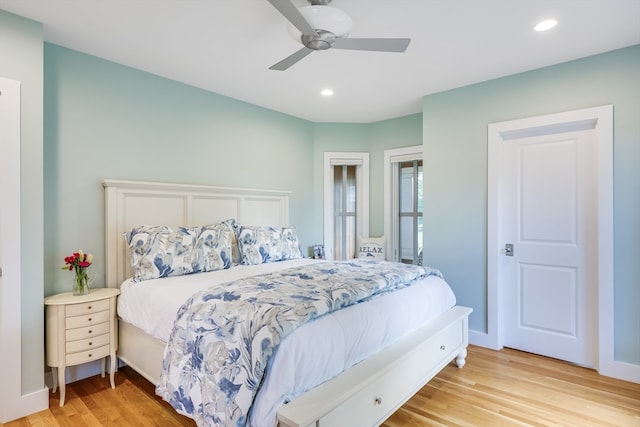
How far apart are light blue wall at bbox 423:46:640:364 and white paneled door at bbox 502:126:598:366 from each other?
0.64 feet

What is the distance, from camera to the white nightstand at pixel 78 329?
2.26 meters

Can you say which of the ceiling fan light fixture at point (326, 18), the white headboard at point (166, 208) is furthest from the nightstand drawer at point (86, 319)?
the ceiling fan light fixture at point (326, 18)

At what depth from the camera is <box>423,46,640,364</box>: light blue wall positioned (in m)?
2.58

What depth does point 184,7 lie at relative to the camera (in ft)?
6.86

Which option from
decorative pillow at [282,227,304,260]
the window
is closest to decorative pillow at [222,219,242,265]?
decorative pillow at [282,227,304,260]

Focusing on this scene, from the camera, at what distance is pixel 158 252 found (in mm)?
2600

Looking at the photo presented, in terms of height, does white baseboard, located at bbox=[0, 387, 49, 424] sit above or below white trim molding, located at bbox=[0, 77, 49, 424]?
below

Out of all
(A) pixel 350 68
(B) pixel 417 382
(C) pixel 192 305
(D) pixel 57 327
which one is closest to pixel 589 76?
(A) pixel 350 68

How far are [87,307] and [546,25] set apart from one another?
3.74 metres

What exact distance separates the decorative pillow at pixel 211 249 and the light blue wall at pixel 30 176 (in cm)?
101

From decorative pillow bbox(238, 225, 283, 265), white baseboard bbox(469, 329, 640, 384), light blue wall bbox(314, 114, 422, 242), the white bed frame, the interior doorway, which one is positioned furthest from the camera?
light blue wall bbox(314, 114, 422, 242)

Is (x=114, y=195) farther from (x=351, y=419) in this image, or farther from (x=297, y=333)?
(x=351, y=419)

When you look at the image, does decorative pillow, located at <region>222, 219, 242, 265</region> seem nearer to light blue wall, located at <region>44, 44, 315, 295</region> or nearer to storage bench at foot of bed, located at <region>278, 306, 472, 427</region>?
light blue wall, located at <region>44, 44, 315, 295</region>

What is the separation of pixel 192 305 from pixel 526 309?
9.80ft
